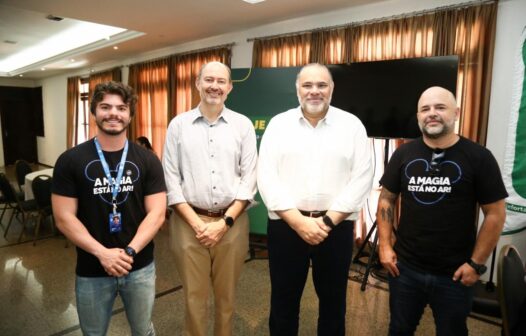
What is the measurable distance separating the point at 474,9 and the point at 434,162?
7.79ft

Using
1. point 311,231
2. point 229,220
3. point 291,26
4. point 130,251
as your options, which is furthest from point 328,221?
point 291,26

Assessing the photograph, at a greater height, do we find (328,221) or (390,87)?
(390,87)

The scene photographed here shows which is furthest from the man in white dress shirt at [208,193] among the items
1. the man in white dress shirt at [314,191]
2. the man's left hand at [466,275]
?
the man's left hand at [466,275]

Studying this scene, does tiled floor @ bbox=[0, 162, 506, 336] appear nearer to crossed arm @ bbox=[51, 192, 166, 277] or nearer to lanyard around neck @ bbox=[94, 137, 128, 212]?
crossed arm @ bbox=[51, 192, 166, 277]

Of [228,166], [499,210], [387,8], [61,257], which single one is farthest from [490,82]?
[61,257]

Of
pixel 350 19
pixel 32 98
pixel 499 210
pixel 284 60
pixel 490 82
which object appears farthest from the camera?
pixel 32 98

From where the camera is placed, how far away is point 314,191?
5.52 feet

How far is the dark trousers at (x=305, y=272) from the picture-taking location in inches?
66.9

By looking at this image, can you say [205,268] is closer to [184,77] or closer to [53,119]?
[184,77]

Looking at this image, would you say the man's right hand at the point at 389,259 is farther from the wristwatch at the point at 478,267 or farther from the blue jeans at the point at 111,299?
the blue jeans at the point at 111,299

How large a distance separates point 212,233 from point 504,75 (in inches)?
119

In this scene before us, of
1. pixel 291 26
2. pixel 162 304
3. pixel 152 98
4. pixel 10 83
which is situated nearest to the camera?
pixel 162 304

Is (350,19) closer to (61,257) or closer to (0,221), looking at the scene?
(61,257)

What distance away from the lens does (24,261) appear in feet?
12.2
